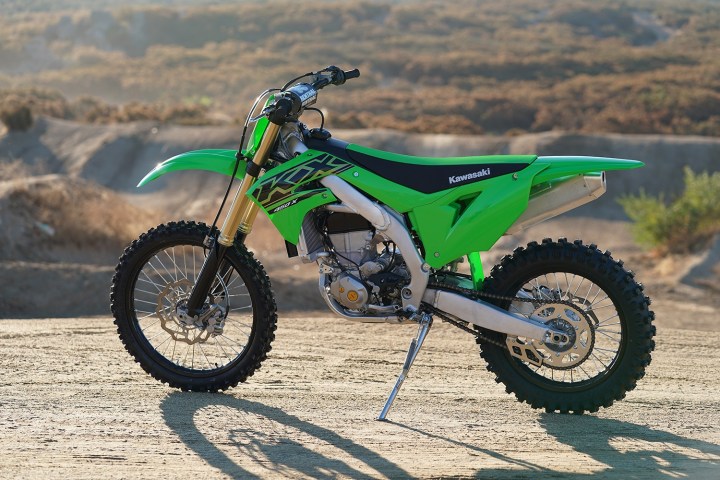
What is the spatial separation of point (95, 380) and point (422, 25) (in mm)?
76106

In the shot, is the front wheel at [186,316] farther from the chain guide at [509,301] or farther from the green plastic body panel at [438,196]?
the chain guide at [509,301]

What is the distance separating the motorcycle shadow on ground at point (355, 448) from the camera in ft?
16.6

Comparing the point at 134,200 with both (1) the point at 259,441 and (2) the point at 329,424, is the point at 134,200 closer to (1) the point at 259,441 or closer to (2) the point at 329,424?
(2) the point at 329,424

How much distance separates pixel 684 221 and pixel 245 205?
585 inches

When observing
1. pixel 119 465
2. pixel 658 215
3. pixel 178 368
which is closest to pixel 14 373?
pixel 178 368

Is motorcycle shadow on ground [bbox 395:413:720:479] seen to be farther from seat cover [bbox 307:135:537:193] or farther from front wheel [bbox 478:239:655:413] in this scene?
seat cover [bbox 307:135:537:193]

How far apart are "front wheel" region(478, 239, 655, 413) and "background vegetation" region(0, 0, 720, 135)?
29.0m

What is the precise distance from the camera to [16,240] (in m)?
15.7

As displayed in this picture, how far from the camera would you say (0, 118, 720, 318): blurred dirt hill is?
43.3ft

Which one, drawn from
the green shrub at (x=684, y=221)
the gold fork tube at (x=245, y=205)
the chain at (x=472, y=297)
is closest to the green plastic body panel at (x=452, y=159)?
the gold fork tube at (x=245, y=205)

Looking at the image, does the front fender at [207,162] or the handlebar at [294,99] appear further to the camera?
the front fender at [207,162]

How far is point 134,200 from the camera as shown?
25234 millimetres

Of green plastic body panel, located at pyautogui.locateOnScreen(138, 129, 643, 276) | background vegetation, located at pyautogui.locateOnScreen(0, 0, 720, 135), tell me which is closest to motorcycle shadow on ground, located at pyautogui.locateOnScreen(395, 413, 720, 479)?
green plastic body panel, located at pyautogui.locateOnScreen(138, 129, 643, 276)

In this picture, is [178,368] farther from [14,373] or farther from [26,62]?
[26,62]
